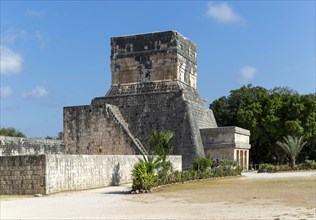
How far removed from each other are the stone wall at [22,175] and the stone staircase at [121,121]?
402 inches

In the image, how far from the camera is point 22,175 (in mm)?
15172

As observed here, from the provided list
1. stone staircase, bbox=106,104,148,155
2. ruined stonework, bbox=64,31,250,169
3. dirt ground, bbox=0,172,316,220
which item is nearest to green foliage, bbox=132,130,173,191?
dirt ground, bbox=0,172,316,220

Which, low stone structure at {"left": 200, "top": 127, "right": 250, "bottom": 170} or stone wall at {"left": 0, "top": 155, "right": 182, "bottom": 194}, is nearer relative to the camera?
stone wall at {"left": 0, "top": 155, "right": 182, "bottom": 194}

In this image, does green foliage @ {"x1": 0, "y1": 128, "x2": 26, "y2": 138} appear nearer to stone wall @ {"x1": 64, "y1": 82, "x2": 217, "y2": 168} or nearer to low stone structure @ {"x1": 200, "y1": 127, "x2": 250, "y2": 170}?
stone wall @ {"x1": 64, "y1": 82, "x2": 217, "y2": 168}

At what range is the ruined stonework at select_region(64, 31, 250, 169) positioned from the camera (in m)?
26.2

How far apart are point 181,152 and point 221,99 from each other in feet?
53.6

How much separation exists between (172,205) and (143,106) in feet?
55.8

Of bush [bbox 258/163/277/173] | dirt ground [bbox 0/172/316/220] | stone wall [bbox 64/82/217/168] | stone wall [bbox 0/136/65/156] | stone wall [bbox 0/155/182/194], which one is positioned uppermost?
stone wall [bbox 64/82/217/168]

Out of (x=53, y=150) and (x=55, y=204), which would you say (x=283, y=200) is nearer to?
(x=55, y=204)

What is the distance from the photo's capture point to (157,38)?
28953 mm

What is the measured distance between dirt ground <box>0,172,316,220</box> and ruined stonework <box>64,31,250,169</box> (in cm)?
1109

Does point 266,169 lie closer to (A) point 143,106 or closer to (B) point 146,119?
(B) point 146,119

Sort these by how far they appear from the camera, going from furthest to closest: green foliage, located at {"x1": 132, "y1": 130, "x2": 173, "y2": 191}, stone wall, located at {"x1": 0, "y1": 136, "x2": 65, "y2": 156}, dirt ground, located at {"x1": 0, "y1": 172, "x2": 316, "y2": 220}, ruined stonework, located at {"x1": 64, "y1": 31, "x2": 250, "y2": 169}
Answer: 1. ruined stonework, located at {"x1": 64, "y1": 31, "x2": 250, "y2": 169}
2. stone wall, located at {"x1": 0, "y1": 136, "x2": 65, "y2": 156}
3. green foliage, located at {"x1": 132, "y1": 130, "x2": 173, "y2": 191}
4. dirt ground, located at {"x1": 0, "y1": 172, "x2": 316, "y2": 220}

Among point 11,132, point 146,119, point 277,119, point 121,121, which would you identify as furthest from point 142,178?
point 11,132
